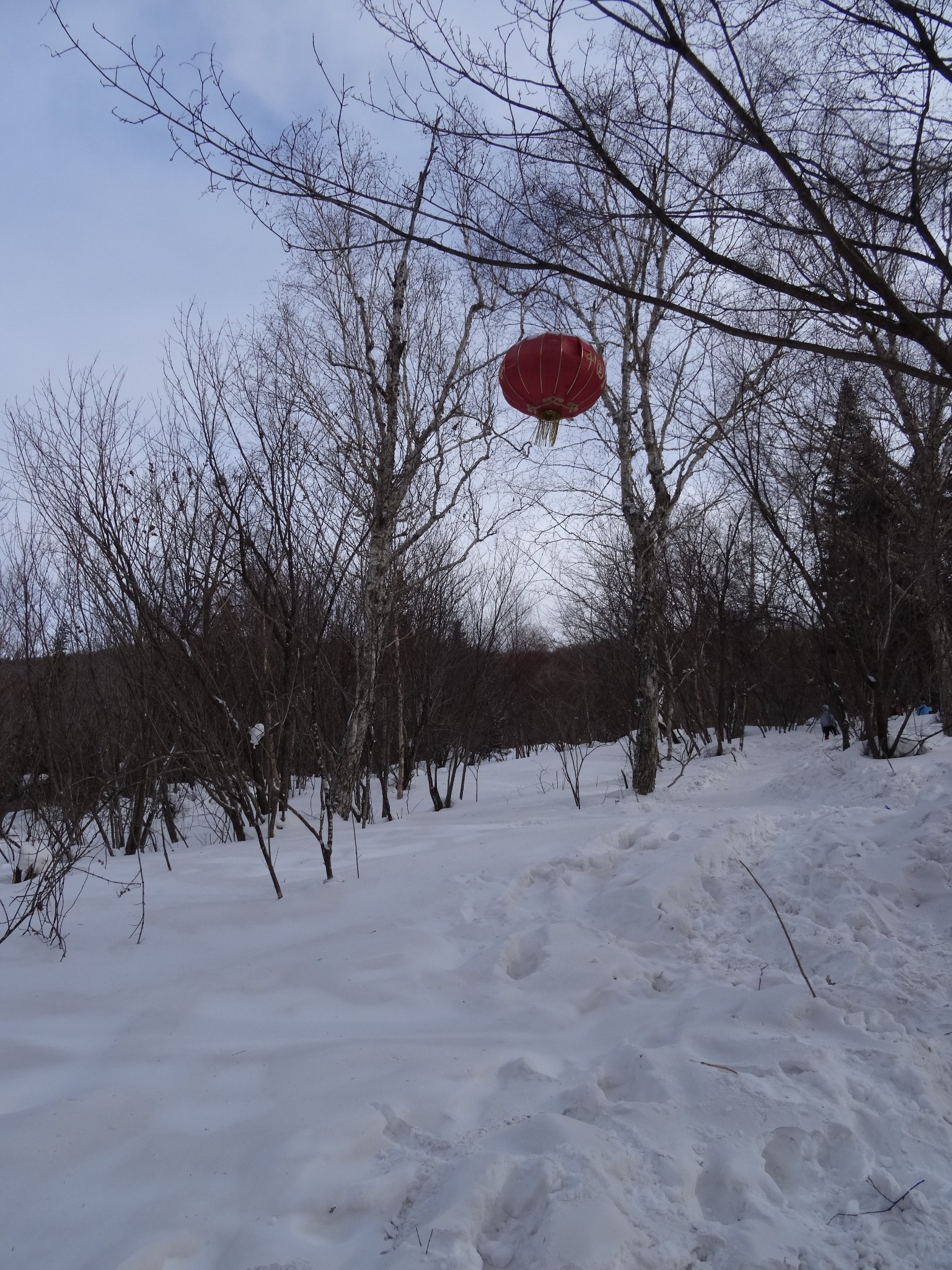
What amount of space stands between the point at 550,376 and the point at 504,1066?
2.72 m

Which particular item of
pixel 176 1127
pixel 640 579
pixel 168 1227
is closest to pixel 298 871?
pixel 176 1127

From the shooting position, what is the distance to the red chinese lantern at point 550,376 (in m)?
3.04

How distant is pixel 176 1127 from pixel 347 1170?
463mm

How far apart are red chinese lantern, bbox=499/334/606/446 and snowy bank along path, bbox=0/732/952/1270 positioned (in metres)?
→ 2.30

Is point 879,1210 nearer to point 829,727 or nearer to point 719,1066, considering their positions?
point 719,1066

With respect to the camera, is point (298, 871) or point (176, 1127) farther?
point (298, 871)

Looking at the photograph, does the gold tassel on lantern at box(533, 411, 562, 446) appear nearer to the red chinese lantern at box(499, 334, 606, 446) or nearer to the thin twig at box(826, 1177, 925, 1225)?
the red chinese lantern at box(499, 334, 606, 446)

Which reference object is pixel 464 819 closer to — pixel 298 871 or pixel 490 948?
pixel 298 871

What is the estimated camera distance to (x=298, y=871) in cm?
380

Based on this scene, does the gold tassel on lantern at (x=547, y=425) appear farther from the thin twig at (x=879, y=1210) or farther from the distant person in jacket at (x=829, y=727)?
the distant person in jacket at (x=829, y=727)

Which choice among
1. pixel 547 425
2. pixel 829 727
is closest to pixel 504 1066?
pixel 547 425

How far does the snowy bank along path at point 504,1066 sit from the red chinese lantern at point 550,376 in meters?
2.30

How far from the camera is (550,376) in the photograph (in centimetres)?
305

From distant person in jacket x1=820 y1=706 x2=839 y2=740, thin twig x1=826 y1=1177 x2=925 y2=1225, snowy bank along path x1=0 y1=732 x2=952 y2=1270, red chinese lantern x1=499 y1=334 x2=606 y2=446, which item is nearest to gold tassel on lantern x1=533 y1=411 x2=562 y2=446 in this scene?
red chinese lantern x1=499 y1=334 x2=606 y2=446
